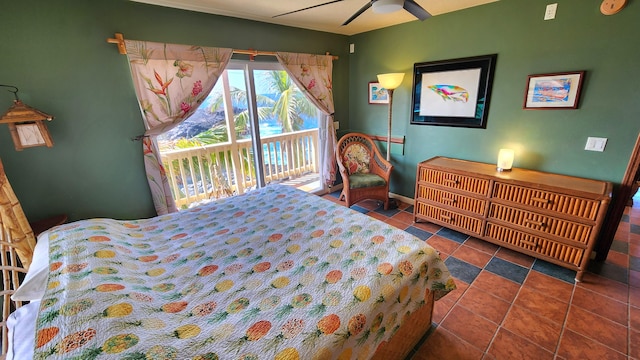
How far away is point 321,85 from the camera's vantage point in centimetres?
355

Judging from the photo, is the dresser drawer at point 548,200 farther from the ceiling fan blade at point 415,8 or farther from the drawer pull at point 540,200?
the ceiling fan blade at point 415,8

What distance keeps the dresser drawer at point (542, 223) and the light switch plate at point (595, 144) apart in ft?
2.31

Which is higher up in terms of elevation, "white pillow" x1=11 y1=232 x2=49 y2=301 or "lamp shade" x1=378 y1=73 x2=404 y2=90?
"lamp shade" x1=378 y1=73 x2=404 y2=90

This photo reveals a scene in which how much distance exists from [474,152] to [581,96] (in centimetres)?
96

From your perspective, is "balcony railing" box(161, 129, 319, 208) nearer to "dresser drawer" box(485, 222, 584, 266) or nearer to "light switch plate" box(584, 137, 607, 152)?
"dresser drawer" box(485, 222, 584, 266)

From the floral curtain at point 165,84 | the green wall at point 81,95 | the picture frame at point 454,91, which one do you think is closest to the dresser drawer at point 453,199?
the picture frame at point 454,91

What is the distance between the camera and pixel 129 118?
2.30 meters

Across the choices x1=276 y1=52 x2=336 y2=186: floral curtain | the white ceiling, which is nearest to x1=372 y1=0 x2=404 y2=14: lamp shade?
the white ceiling

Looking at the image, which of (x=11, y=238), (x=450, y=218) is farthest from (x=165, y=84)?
(x=450, y=218)

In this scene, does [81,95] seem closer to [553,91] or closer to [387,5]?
[387,5]

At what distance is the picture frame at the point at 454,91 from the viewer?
273 cm

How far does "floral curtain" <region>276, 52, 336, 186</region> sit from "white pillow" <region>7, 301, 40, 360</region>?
289 centimetres

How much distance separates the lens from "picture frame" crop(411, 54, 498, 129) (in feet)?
8.95

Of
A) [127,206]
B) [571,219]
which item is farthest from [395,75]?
[127,206]
